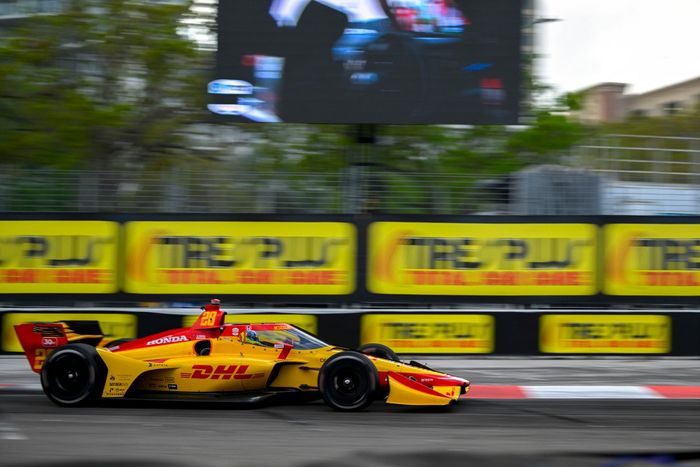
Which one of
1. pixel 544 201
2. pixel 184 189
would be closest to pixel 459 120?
pixel 544 201

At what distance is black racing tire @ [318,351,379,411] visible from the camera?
8.75 meters

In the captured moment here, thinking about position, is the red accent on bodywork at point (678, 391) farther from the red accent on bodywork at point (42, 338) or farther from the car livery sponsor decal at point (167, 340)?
the red accent on bodywork at point (42, 338)

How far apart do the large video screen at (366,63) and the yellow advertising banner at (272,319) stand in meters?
2.86

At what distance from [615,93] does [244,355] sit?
38.7 metres

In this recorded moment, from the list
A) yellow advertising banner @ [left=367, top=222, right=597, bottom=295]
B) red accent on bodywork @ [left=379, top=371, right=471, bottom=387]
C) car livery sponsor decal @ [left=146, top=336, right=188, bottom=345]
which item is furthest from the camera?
yellow advertising banner @ [left=367, top=222, right=597, bottom=295]

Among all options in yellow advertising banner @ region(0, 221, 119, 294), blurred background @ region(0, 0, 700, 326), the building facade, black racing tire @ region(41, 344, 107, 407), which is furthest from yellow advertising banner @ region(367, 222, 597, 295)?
the building facade

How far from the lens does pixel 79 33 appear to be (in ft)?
67.6

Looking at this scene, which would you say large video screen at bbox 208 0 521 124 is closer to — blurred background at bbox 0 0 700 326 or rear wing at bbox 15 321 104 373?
blurred background at bbox 0 0 700 326

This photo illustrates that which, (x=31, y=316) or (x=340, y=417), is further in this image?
(x=31, y=316)

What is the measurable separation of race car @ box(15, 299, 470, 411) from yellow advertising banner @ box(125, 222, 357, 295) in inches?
179

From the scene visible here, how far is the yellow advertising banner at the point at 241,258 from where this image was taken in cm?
1387

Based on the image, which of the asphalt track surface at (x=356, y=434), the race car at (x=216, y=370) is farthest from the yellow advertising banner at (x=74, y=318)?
the race car at (x=216, y=370)

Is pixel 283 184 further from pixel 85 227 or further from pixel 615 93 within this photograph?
Answer: pixel 615 93

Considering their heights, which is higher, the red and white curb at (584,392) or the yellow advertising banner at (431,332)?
the yellow advertising banner at (431,332)
